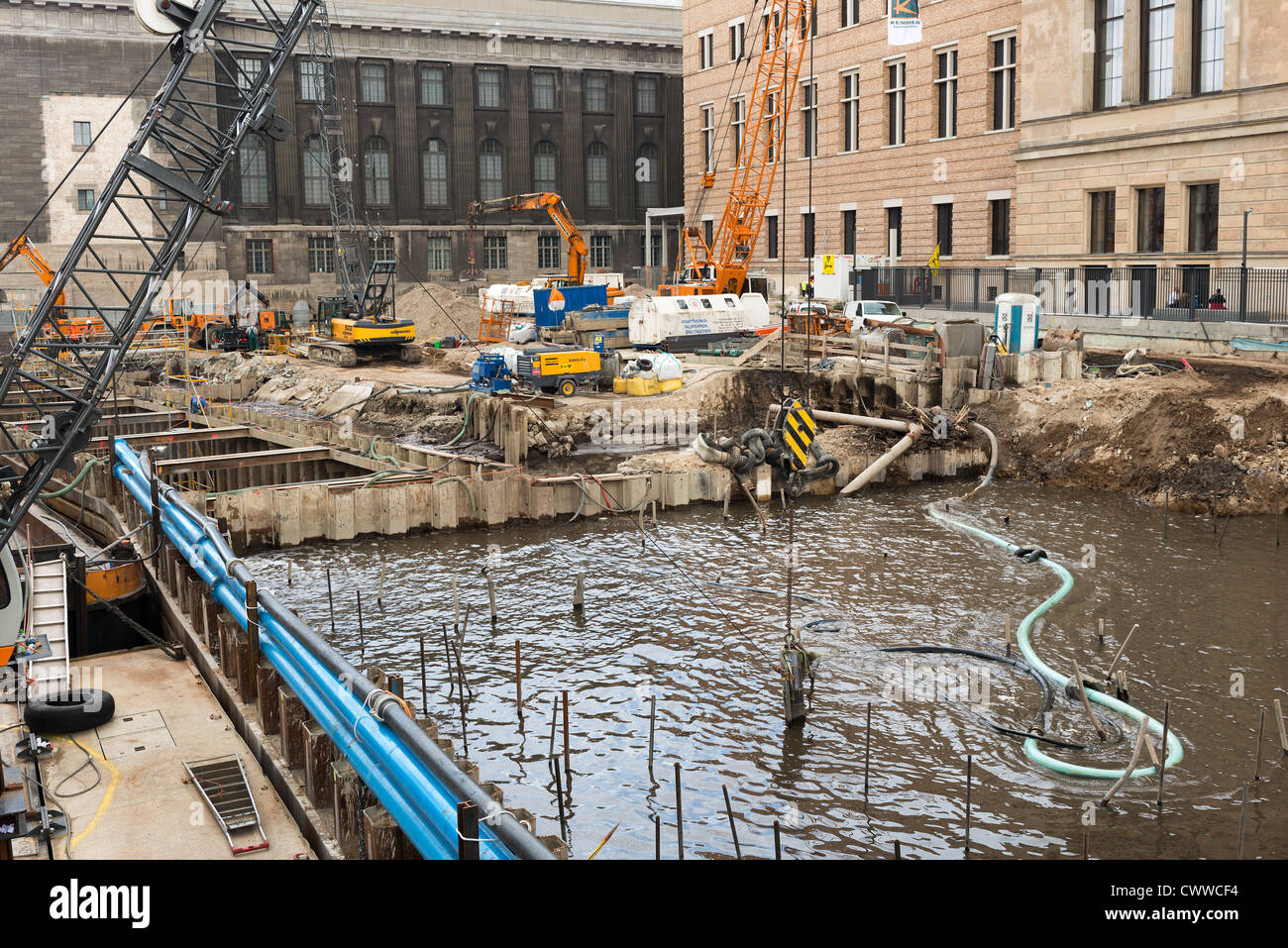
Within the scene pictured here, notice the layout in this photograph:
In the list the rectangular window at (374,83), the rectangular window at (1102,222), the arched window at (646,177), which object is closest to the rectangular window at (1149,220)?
the rectangular window at (1102,222)

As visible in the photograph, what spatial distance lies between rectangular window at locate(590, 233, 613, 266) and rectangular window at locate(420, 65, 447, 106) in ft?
45.2

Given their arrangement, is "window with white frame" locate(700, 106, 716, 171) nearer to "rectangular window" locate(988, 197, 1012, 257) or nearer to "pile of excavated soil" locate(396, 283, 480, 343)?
"pile of excavated soil" locate(396, 283, 480, 343)

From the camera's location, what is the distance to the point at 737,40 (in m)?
64.9

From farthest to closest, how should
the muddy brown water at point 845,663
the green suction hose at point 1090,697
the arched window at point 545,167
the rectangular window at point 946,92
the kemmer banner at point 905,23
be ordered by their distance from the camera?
the arched window at point 545,167 < the rectangular window at point 946,92 < the kemmer banner at point 905,23 < the green suction hose at point 1090,697 < the muddy brown water at point 845,663

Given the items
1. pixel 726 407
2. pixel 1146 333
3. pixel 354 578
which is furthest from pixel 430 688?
pixel 1146 333

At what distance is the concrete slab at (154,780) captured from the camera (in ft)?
35.7

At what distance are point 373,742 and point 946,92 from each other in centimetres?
5018

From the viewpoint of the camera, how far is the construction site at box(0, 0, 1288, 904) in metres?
12.5

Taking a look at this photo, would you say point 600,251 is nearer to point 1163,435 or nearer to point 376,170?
point 376,170

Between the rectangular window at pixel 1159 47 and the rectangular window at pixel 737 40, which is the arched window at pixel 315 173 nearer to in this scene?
the rectangular window at pixel 737 40

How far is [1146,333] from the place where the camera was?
36.8 meters

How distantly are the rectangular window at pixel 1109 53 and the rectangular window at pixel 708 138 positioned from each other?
27541 millimetres

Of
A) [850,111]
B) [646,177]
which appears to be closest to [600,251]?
[646,177]
